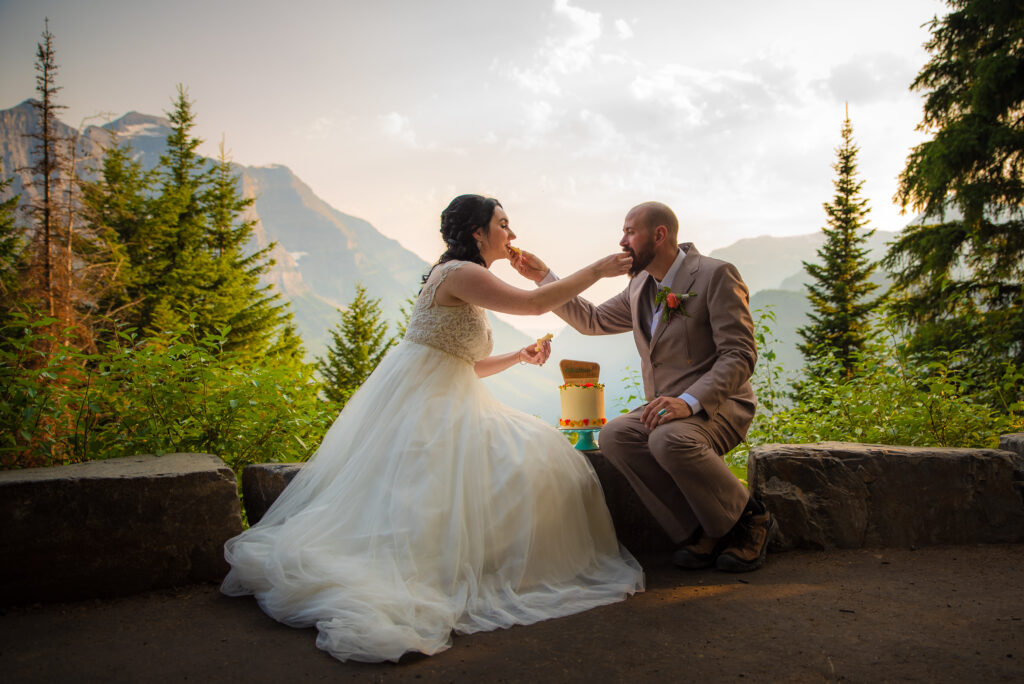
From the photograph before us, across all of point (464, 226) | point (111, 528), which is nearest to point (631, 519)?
point (464, 226)

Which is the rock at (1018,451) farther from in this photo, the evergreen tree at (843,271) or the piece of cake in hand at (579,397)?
the evergreen tree at (843,271)

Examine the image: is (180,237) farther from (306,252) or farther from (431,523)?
(306,252)

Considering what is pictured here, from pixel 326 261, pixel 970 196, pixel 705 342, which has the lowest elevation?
pixel 705 342

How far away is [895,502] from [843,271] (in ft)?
81.3

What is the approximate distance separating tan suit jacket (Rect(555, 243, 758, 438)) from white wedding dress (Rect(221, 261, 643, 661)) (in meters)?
0.61

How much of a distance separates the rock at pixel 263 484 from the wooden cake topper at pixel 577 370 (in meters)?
1.33

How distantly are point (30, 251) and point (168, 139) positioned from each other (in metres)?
13.9

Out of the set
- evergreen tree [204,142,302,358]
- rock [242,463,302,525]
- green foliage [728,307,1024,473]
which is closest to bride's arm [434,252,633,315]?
rock [242,463,302,525]

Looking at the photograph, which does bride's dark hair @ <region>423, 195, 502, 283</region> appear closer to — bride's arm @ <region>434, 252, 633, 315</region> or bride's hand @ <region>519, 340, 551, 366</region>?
bride's arm @ <region>434, 252, 633, 315</region>

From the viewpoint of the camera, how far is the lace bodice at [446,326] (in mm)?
2762

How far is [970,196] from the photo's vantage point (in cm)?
1080

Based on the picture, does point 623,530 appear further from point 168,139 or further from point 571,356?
point 168,139

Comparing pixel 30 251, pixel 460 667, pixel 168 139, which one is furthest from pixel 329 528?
pixel 168 139

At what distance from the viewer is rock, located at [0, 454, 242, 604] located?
227cm
